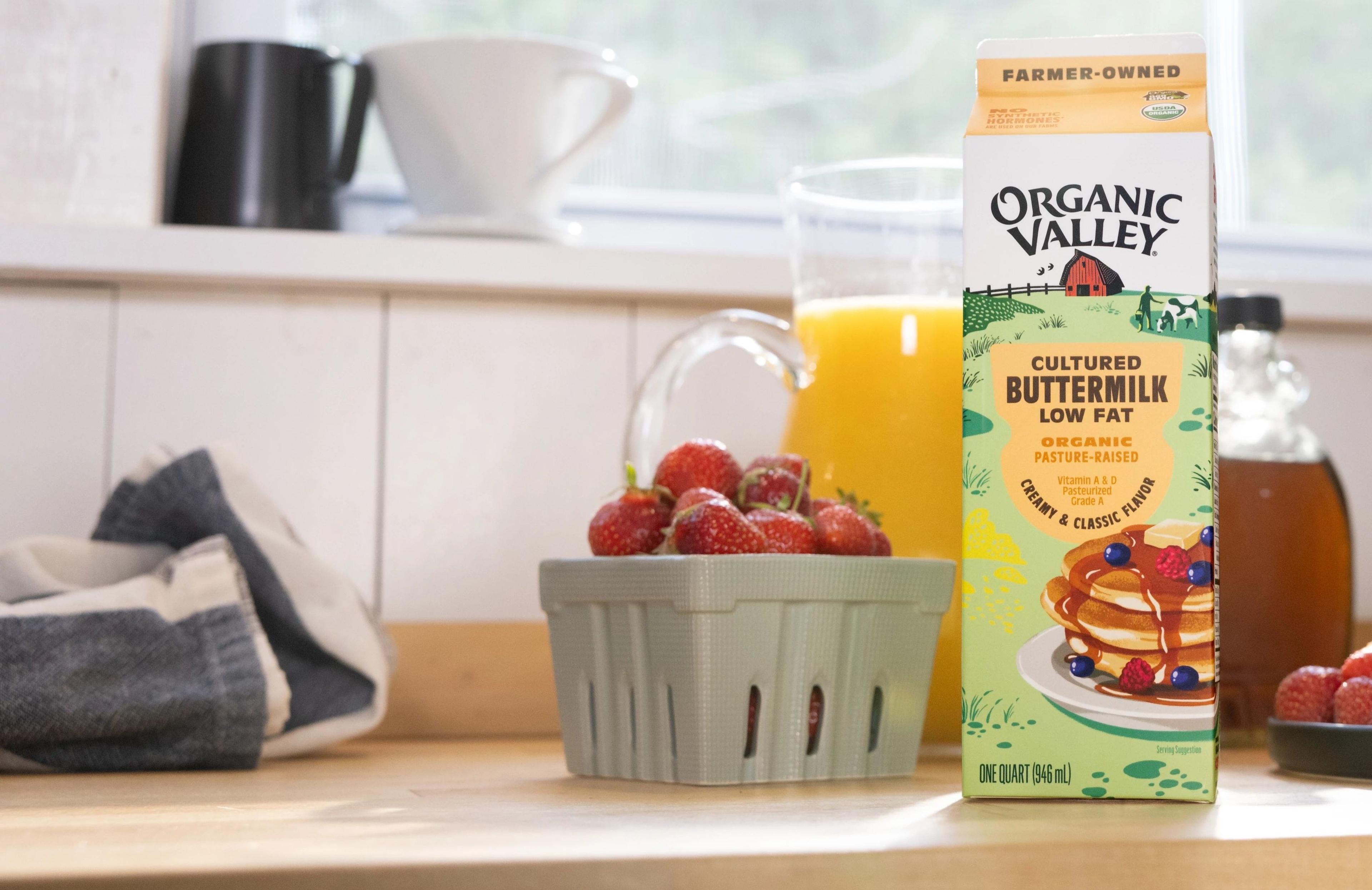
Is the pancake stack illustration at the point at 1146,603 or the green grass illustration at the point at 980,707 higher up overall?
the pancake stack illustration at the point at 1146,603

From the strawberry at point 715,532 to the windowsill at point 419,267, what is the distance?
44 centimetres

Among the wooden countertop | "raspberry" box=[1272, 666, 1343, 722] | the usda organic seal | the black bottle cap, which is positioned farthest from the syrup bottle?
the usda organic seal

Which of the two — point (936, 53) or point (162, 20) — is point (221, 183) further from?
point (936, 53)

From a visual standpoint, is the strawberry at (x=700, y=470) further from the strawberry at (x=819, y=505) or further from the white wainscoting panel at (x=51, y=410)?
the white wainscoting panel at (x=51, y=410)

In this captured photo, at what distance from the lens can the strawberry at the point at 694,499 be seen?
0.73 meters

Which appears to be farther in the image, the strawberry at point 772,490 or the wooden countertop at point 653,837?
the strawberry at point 772,490

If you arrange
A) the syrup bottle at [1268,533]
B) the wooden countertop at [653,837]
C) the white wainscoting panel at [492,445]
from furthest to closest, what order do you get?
the white wainscoting panel at [492,445] < the syrup bottle at [1268,533] < the wooden countertop at [653,837]

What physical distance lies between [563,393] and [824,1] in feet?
1.62

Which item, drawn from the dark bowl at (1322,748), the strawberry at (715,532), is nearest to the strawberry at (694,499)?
the strawberry at (715,532)

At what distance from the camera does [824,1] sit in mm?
1309

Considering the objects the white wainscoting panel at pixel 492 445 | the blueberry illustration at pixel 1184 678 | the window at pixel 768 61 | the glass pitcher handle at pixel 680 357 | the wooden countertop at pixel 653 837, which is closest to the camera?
the wooden countertop at pixel 653 837

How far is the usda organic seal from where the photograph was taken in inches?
25.2

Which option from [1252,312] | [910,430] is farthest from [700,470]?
[1252,312]

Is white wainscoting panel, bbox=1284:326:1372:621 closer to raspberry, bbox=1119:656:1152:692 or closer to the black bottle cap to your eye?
the black bottle cap
